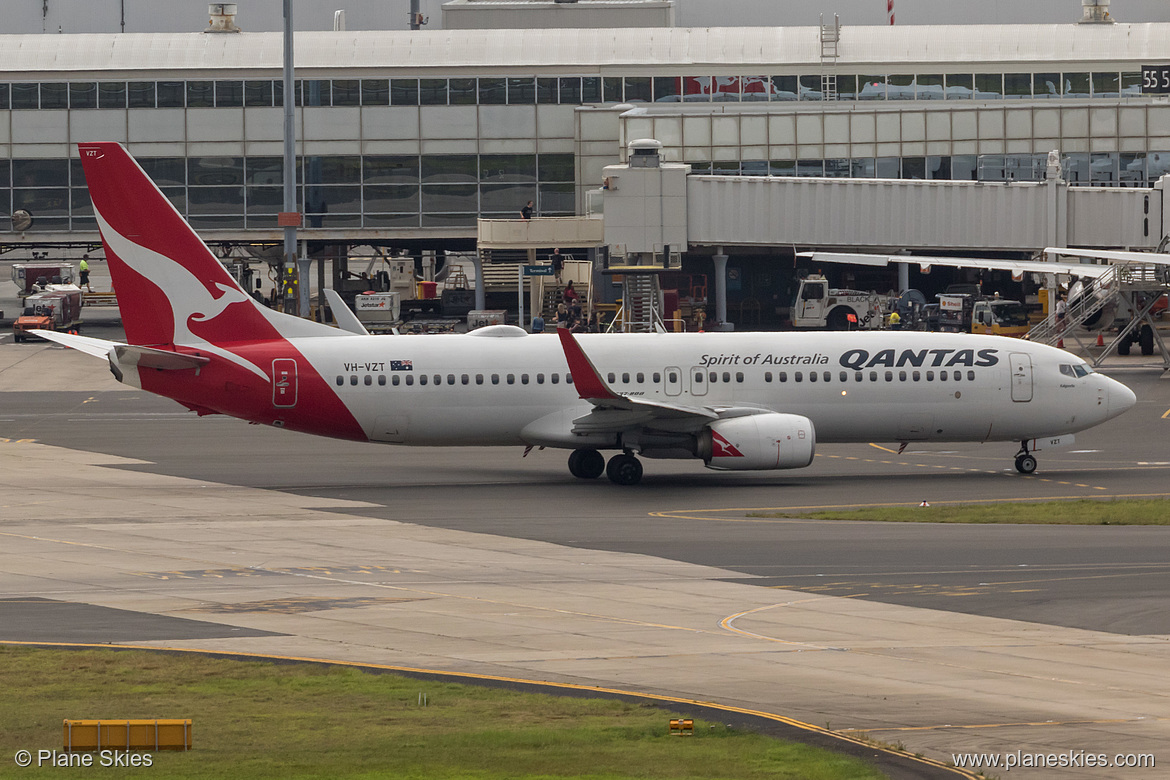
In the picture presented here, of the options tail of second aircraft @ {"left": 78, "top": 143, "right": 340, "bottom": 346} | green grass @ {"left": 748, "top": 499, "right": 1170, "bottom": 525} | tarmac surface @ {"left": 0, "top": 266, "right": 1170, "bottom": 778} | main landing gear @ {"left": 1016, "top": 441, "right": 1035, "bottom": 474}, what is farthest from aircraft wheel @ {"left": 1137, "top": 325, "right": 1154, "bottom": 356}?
tail of second aircraft @ {"left": 78, "top": 143, "right": 340, "bottom": 346}

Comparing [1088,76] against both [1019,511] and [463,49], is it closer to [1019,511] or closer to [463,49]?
[463,49]

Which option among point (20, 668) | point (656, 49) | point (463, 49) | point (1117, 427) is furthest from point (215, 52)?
point (20, 668)

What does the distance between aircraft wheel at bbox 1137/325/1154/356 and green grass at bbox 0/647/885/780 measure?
6154 cm

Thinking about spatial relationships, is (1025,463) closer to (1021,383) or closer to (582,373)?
(1021,383)

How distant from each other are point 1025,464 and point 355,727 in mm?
29188

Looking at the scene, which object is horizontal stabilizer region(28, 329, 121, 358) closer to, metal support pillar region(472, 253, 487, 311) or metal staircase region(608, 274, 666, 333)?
metal staircase region(608, 274, 666, 333)

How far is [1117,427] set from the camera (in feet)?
171

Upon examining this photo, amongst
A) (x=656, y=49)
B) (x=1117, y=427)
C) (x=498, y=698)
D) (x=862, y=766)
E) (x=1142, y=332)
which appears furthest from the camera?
(x=656, y=49)

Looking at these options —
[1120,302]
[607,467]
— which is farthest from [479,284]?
[607,467]

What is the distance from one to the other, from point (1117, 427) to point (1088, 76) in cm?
4857

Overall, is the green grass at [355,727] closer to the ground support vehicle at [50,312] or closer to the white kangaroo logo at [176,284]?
the white kangaroo logo at [176,284]

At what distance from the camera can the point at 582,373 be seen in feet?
128

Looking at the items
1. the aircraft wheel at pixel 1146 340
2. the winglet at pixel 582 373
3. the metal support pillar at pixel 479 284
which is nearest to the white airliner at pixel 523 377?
the winglet at pixel 582 373

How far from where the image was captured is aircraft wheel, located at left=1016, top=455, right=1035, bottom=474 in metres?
42.7
